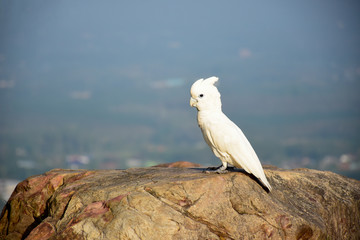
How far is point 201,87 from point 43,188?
3.98 metres

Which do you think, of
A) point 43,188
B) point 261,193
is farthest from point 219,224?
point 43,188

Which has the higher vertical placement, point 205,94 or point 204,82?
point 204,82

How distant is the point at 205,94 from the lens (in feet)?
24.3

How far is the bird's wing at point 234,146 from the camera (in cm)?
733

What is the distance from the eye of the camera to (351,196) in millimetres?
9164

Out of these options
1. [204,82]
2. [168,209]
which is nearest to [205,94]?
[204,82]

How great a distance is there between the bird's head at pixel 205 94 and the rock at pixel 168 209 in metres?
1.28

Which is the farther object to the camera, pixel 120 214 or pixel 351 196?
pixel 351 196

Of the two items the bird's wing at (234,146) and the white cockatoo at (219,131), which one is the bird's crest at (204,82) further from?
the bird's wing at (234,146)

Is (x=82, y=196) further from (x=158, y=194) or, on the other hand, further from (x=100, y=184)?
(x=158, y=194)

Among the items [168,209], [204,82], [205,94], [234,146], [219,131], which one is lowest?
[168,209]

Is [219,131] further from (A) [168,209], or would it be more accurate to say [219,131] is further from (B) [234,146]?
(A) [168,209]

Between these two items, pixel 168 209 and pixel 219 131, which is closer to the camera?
pixel 168 209

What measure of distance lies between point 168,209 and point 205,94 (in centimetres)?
216
